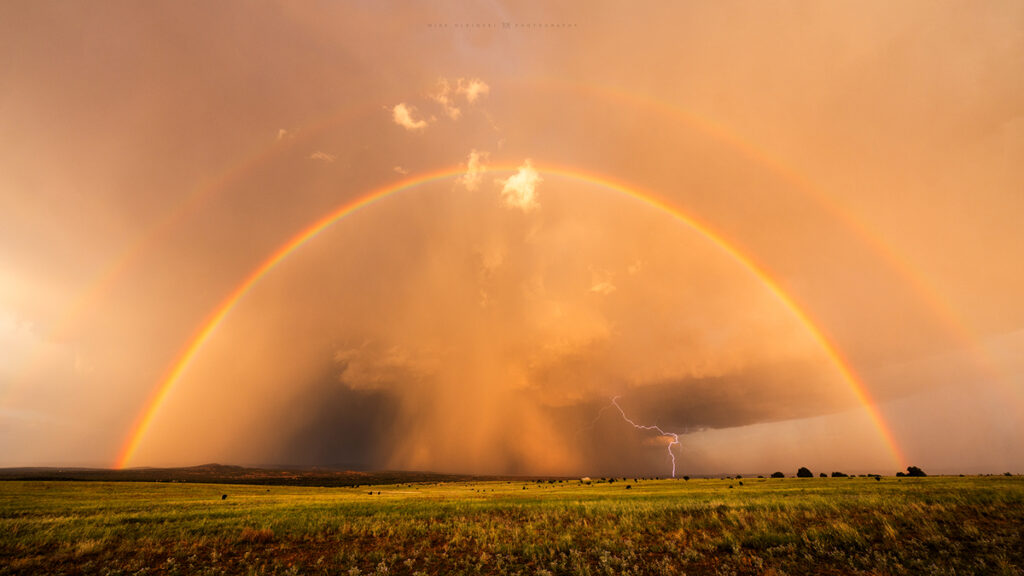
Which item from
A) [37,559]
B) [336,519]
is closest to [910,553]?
[336,519]

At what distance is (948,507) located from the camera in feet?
69.8

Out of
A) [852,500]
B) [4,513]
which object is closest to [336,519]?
[4,513]

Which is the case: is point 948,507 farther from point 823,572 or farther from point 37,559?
point 37,559

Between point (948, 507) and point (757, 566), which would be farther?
point (948, 507)

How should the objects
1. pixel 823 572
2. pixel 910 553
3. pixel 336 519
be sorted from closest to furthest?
1. pixel 823 572
2. pixel 910 553
3. pixel 336 519

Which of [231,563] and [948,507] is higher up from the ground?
[948,507]

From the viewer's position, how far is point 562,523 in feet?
78.4

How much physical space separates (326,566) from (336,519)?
398 inches

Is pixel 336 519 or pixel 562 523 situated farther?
pixel 336 519

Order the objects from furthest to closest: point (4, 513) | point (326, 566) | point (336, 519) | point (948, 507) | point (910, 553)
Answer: point (4, 513) → point (336, 519) → point (948, 507) → point (326, 566) → point (910, 553)

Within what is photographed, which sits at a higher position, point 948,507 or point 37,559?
point 948,507

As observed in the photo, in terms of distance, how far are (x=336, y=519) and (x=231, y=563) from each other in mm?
9120

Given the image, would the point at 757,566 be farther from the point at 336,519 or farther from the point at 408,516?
the point at 336,519

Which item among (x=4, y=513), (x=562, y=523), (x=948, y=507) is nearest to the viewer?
(x=948, y=507)
